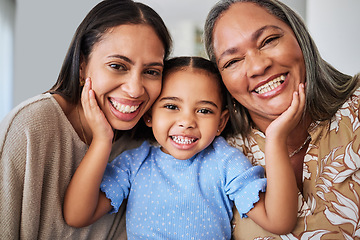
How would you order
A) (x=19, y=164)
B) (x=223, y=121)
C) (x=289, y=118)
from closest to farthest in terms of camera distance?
(x=19, y=164) < (x=289, y=118) < (x=223, y=121)

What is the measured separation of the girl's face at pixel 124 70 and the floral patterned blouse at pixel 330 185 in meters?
0.64

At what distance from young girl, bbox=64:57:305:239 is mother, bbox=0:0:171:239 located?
2.7 inches

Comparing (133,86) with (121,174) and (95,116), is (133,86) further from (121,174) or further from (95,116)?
(121,174)

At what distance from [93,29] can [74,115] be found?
37 centimetres

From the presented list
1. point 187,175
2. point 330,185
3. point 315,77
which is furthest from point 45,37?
point 330,185

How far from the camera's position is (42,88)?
4.64 meters

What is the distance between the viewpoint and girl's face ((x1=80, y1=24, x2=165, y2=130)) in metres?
1.41

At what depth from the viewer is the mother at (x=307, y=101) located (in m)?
1.27

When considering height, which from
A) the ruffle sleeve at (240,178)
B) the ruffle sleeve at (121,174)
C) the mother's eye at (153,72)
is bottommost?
the ruffle sleeve at (121,174)

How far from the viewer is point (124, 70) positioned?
1.43m

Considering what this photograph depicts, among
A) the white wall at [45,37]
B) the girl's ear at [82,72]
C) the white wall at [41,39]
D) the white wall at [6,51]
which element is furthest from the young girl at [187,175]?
the white wall at [6,51]

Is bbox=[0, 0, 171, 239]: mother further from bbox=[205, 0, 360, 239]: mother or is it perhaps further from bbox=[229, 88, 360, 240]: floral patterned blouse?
bbox=[229, 88, 360, 240]: floral patterned blouse

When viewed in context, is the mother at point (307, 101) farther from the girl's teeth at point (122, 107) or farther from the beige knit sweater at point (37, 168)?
the beige knit sweater at point (37, 168)

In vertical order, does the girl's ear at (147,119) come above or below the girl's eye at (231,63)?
below
